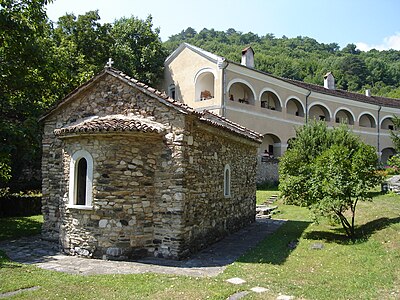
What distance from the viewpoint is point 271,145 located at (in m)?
30.3

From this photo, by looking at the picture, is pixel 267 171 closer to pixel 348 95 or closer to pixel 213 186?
pixel 348 95

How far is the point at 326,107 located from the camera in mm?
33094

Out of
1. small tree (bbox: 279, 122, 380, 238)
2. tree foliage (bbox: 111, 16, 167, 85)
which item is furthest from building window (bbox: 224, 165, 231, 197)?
tree foliage (bbox: 111, 16, 167, 85)

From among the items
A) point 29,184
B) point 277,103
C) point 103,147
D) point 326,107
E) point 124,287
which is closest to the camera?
point 124,287

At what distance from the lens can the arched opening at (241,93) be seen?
27.2 m

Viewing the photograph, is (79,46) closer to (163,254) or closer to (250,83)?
(250,83)

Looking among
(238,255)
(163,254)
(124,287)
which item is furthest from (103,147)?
(238,255)

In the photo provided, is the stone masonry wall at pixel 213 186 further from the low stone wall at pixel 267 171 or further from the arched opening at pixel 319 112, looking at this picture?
the arched opening at pixel 319 112

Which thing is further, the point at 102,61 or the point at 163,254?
the point at 102,61

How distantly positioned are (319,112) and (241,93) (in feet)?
34.8

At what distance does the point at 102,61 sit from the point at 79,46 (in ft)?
6.35

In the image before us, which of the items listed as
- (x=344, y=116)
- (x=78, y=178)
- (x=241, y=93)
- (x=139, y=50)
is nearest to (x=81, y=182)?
(x=78, y=178)

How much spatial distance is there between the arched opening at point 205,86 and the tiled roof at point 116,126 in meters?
16.7

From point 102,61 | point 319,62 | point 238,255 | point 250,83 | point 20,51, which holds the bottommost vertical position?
point 238,255
